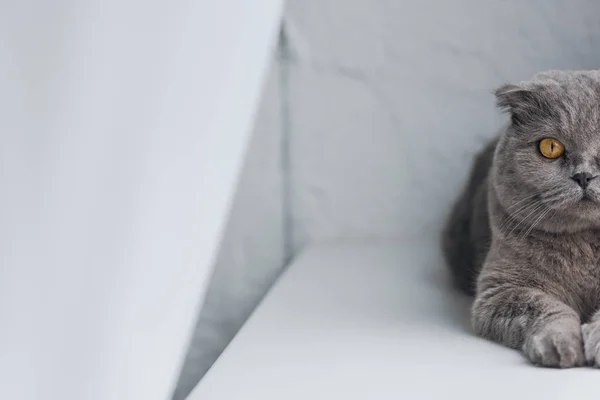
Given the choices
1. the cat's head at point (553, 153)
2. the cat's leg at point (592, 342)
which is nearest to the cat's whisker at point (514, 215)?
the cat's head at point (553, 153)

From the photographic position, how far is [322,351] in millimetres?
1197

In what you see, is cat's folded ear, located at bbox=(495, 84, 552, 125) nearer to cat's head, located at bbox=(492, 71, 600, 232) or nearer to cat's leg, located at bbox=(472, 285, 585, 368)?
cat's head, located at bbox=(492, 71, 600, 232)

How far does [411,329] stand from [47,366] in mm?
823

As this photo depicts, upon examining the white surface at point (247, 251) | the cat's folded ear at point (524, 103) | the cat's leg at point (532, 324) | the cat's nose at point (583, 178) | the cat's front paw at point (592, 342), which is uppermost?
the cat's folded ear at point (524, 103)

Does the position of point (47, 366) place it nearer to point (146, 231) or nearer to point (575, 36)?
point (146, 231)

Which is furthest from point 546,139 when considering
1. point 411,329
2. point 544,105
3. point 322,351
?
point 322,351

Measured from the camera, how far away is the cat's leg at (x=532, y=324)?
106cm

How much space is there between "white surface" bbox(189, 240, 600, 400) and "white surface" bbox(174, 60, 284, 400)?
391mm

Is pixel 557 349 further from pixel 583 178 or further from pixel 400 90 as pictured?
pixel 400 90

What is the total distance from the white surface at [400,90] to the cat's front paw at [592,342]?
3.15 ft

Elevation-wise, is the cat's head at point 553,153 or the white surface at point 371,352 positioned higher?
the cat's head at point 553,153

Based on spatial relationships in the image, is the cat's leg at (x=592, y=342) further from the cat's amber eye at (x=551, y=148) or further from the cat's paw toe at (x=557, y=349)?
the cat's amber eye at (x=551, y=148)

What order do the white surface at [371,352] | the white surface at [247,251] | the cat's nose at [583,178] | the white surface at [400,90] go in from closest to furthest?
the white surface at [371,352] → the cat's nose at [583,178] → the white surface at [400,90] → the white surface at [247,251]

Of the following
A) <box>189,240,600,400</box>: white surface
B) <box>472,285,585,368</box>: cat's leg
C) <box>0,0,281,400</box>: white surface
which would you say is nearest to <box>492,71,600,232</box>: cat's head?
<box>472,285,585,368</box>: cat's leg
